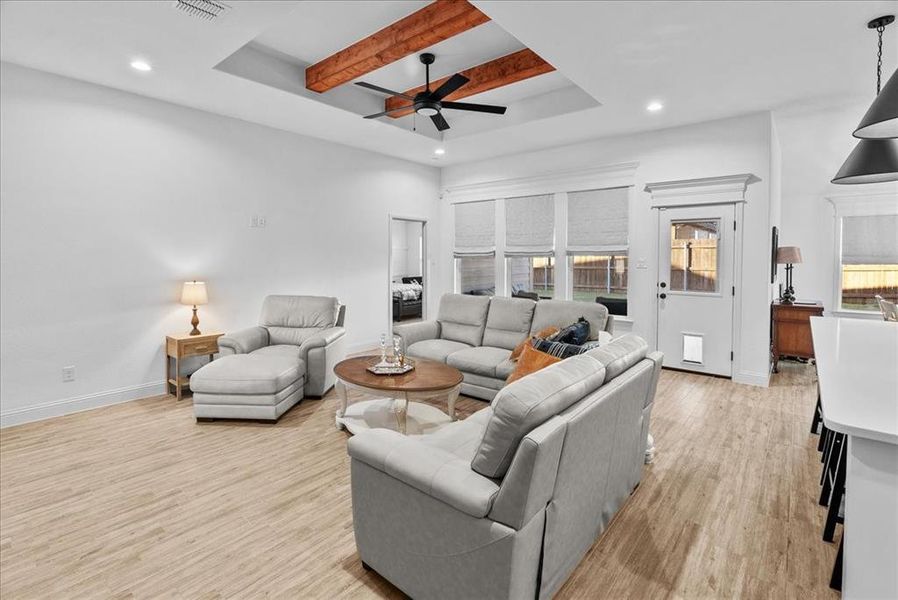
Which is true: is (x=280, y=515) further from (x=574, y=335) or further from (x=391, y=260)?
(x=391, y=260)

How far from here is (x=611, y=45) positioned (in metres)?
3.37

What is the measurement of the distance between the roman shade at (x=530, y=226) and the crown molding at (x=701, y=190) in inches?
57.5

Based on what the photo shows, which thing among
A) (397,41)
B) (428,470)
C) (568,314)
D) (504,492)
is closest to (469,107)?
(397,41)

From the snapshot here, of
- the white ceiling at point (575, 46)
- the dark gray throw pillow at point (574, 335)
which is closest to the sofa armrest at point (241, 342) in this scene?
the white ceiling at point (575, 46)

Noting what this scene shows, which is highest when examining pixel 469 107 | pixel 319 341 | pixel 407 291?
pixel 469 107

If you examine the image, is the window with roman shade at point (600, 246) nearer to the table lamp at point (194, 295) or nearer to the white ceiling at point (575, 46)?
the white ceiling at point (575, 46)

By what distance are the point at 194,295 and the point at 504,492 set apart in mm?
4226

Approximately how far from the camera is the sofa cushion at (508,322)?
4668 millimetres

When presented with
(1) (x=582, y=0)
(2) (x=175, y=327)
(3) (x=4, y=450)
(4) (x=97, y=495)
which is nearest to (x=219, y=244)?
(2) (x=175, y=327)

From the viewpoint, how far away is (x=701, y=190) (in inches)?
205

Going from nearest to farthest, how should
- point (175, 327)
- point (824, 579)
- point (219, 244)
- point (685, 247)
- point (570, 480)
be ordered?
point (570, 480)
point (824, 579)
point (175, 327)
point (219, 244)
point (685, 247)

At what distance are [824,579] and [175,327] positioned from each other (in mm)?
5428

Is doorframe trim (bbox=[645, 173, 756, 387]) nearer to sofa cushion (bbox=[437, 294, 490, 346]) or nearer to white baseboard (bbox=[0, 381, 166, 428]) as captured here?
sofa cushion (bbox=[437, 294, 490, 346])

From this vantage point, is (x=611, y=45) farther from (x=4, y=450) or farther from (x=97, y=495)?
(x=4, y=450)
